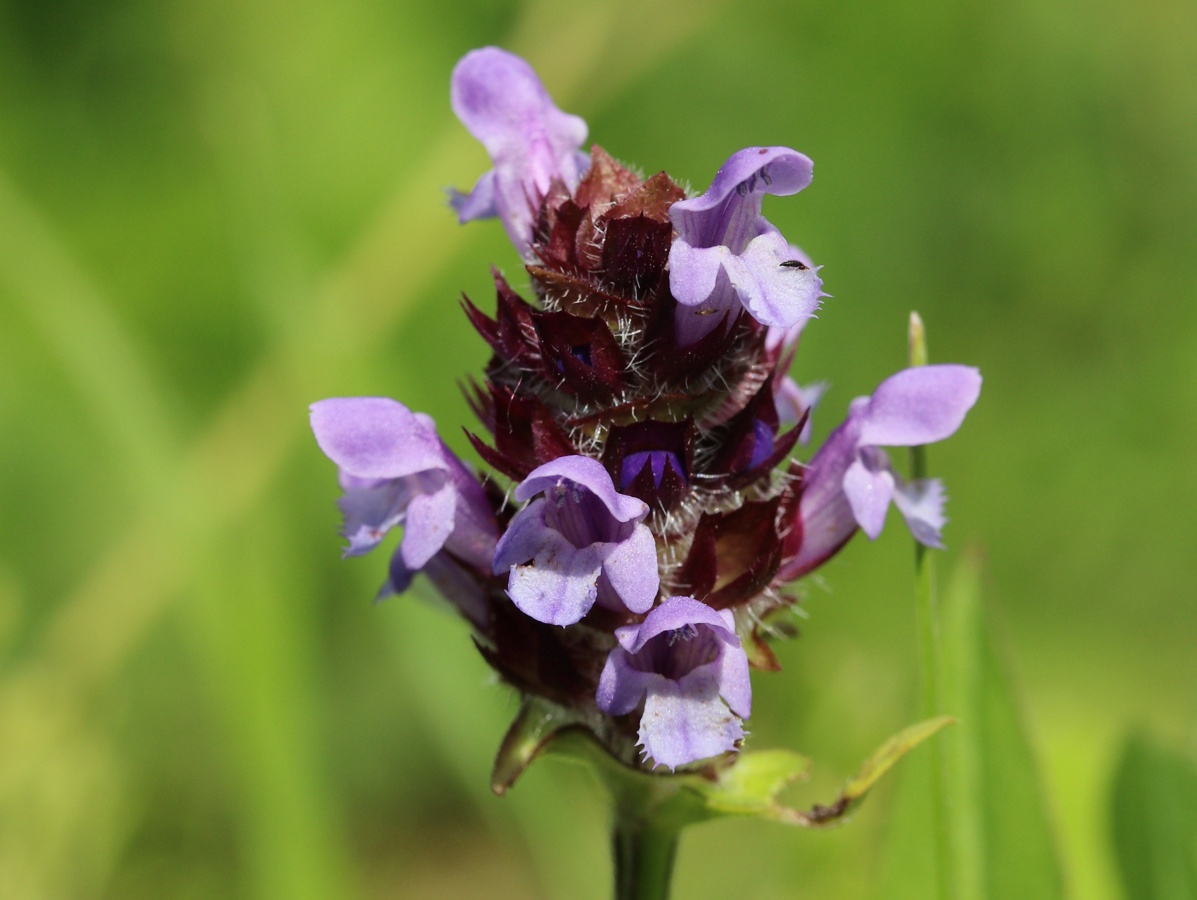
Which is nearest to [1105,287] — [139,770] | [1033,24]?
[1033,24]

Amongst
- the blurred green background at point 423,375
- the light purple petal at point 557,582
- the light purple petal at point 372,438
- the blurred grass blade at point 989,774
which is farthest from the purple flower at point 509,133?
the blurred green background at point 423,375

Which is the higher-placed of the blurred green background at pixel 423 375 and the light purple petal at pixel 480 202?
the light purple petal at pixel 480 202

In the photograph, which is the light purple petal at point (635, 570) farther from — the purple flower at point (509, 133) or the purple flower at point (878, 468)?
the purple flower at point (509, 133)

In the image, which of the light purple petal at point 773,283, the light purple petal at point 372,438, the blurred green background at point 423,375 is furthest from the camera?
the blurred green background at point 423,375

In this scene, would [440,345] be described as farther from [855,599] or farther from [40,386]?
[855,599]

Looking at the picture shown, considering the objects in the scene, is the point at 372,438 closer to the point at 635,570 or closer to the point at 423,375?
the point at 635,570

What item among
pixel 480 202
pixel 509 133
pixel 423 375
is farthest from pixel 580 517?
pixel 423 375

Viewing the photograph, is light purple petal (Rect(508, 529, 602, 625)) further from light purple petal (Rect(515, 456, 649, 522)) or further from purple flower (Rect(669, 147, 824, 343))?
purple flower (Rect(669, 147, 824, 343))

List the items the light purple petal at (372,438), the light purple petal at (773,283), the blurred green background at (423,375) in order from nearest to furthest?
the light purple petal at (773,283), the light purple petal at (372,438), the blurred green background at (423,375)
